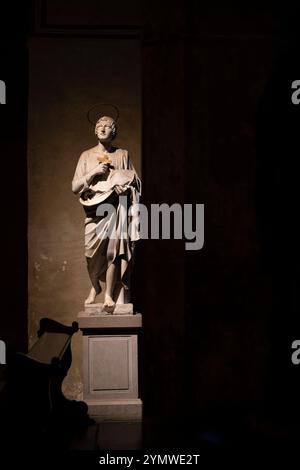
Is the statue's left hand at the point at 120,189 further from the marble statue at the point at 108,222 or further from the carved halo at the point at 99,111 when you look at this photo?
the carved halo at the point at 99,111

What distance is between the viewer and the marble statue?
5.06 metres

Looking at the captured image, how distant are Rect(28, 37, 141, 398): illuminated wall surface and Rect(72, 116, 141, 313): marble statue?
2.03 ft

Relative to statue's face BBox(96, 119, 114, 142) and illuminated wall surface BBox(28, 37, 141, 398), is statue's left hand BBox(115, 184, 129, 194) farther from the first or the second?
illuminated wall surface BBox(28, 37, 141, 398)

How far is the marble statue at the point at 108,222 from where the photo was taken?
5.06 metres

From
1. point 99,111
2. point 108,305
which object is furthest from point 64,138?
point 108,305

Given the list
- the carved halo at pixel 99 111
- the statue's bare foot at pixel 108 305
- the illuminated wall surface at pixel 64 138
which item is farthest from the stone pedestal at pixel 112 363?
the carved halo at pixel 99 111

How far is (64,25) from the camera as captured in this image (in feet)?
19.1

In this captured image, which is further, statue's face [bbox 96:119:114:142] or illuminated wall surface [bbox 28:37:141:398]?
illuminated wall surface [bbox 28:37:141:398]

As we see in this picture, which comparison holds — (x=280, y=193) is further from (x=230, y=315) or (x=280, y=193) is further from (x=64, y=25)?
(x=64, y=25)

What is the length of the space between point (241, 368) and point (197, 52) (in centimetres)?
258

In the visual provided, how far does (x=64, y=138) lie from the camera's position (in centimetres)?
582

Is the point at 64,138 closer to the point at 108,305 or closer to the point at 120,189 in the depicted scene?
the point at 120,189

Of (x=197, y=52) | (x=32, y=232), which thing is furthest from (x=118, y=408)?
(x=197, y=52)

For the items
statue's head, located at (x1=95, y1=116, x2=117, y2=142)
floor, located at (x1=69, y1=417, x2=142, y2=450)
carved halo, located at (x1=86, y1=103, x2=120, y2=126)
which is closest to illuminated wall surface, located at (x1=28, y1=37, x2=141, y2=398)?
carved halo, located at (x1=86, y1=103, x2=120, y2=126)
